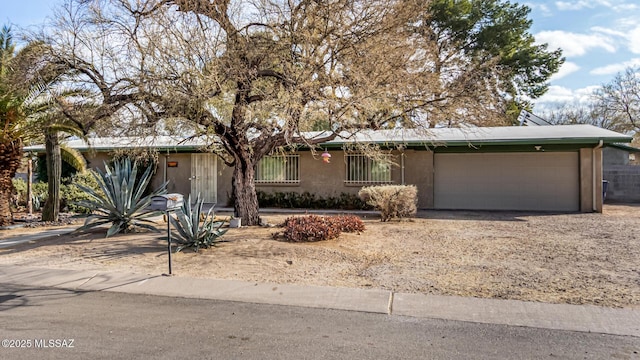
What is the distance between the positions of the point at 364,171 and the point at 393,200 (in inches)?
181

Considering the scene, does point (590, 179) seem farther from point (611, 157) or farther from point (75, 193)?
point (75, 193)

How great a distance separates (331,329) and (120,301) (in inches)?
114

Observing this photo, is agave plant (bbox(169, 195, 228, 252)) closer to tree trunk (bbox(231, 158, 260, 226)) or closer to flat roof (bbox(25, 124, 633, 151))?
tree trunk (bbox(231, 158, 260, 226))

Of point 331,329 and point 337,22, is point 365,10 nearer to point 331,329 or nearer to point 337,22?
point 337,22

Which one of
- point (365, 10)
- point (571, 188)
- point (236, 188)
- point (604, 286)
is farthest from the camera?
point (571, 188)

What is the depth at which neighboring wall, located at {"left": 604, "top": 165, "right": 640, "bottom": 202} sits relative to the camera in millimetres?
21266

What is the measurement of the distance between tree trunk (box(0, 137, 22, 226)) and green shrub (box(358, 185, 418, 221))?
9975mm

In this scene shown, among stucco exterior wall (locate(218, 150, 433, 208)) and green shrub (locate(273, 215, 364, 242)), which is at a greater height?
stucco exterior wall (locate(218, 150, 433, 208))

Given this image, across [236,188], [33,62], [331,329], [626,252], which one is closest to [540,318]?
[331,329]

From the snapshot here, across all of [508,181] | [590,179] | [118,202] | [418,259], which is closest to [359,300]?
[418,259]

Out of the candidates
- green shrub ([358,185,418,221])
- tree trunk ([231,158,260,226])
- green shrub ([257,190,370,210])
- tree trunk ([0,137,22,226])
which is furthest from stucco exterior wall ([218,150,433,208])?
tree trunk ([0,137,22,226])

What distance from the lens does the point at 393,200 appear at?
12.9 m

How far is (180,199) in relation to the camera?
7094mm

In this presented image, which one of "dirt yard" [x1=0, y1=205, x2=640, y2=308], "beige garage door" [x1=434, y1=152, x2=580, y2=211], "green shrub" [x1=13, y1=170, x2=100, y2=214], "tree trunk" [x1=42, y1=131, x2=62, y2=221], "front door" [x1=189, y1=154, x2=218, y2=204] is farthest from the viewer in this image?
"front door" [x1=189, y1=154, x2=218, y2=204]
